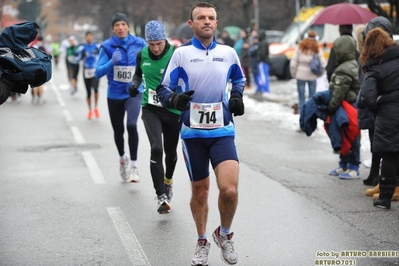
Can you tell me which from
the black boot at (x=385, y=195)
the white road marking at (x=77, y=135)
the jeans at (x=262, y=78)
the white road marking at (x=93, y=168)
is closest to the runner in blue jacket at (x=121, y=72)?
the white road marking at (x=93, y=168)

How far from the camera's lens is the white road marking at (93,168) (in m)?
10.5

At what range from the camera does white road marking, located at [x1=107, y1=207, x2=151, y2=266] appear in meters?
6.48

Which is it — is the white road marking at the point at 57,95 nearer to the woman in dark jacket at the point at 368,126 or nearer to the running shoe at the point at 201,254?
the woman in dark jacket at the point at 368,126

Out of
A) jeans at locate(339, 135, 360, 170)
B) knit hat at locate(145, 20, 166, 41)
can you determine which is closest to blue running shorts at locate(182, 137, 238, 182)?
knit hat at locate(145, 20, 166, 41)

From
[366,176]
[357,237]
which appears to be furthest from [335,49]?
[357,237]

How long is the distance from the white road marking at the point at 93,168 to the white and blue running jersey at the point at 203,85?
14.1ft

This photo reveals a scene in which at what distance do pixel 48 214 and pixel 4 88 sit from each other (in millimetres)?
2553

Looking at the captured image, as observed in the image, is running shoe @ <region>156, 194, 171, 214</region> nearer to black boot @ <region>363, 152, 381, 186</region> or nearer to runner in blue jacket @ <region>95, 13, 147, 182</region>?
runner in blue jacket @ <region>95, 13, 147, 182</region>

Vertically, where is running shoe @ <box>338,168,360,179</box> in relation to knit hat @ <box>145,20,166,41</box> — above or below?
below

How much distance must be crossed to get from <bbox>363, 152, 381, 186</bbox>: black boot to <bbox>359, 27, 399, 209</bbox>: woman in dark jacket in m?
1.35

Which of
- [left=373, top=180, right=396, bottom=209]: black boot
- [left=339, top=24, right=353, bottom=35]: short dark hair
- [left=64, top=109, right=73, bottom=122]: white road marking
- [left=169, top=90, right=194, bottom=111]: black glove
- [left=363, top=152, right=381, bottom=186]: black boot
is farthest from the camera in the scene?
[left=64, top=109, right=73, bottom=122]: white road marking

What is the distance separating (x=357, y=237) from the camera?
23.3 feet

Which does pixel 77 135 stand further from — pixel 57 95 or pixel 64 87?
pixel 64 87

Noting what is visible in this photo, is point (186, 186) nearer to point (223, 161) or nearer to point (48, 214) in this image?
point (48, 214)
